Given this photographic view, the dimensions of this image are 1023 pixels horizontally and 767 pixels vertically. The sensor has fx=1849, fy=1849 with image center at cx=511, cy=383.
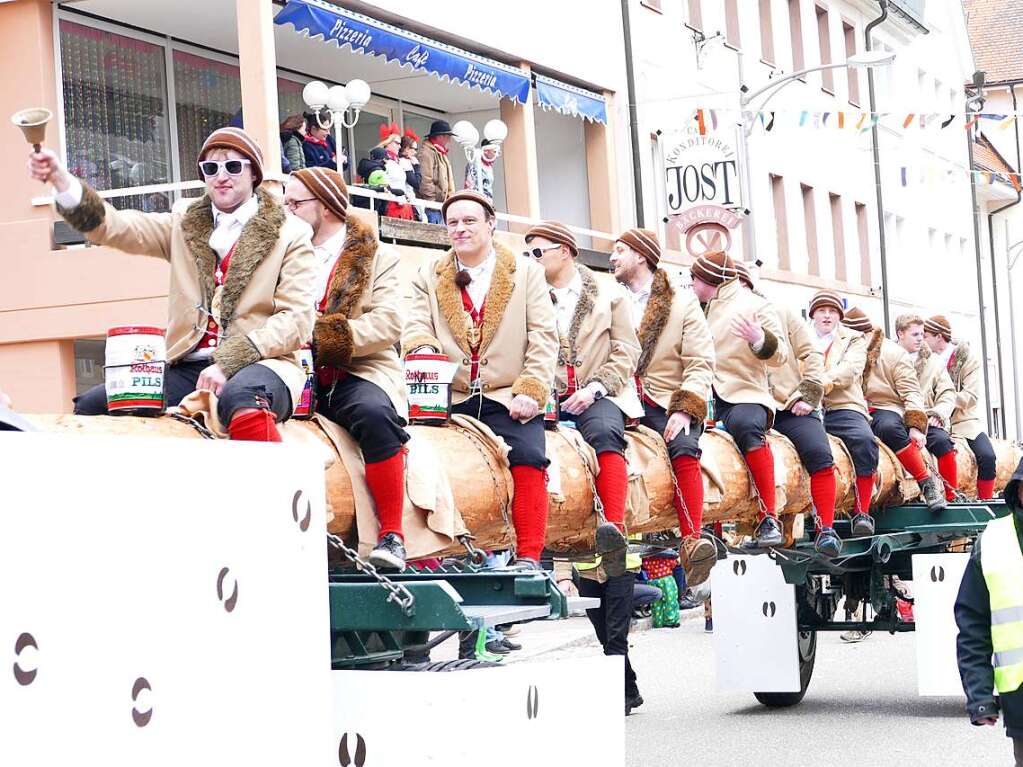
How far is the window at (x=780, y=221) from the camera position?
112 feet

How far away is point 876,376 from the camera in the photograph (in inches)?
549

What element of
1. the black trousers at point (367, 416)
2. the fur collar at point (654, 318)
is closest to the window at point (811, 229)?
the fur collar at point (654, 318)

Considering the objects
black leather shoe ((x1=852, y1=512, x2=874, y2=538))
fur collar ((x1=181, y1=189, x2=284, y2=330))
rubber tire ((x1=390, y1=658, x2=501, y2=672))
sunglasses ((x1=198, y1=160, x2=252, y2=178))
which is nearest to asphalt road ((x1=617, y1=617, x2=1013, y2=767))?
black leather shoe ((x1=852, y1=512, x2=874, y2=538))

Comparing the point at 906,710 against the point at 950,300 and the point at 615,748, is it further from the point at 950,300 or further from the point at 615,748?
the point at 950,300

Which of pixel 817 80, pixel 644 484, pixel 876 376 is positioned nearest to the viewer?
pixel 644 484

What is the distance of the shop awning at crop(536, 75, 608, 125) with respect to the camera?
79.2ft

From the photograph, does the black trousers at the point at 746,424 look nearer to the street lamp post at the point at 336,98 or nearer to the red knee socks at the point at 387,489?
the red knee socks at the point at 387,489

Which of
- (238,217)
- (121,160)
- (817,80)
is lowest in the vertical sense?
(238,217)

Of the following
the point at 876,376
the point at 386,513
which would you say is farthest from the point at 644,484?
the point at 876,376

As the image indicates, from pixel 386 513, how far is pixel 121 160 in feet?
43.7

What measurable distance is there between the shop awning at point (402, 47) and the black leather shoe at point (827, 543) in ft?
Result: 30.0

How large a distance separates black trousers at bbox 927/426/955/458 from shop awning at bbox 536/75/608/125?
1014 centimetres

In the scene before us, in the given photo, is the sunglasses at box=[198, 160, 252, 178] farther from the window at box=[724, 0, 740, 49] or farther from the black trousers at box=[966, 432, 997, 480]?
the window at box=[724, 0, 740, 49]

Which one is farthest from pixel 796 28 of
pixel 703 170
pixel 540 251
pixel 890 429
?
pixel 540 251
